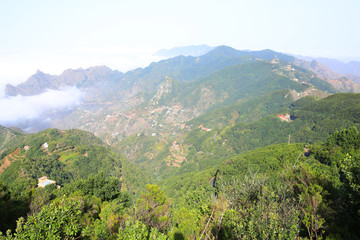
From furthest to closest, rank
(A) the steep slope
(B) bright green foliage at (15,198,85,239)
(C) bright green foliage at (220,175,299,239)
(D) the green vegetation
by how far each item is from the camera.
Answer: (A) the steep slope
(D) the green vegetation
(C) bright green foliage at (220,175,299,239)
(B) bright green foliage at (15,198,85,239)

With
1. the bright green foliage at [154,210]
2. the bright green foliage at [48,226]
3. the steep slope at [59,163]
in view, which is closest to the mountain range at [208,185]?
the bright green foliage at [48,226]

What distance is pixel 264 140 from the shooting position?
5802 inches

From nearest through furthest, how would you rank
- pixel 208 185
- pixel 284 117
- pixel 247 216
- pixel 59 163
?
pixel 247 216 → pixel 208 185 → pixel 59 163 → pixel 284 117

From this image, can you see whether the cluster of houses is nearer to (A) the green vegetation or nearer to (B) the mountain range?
(B) the mountain range

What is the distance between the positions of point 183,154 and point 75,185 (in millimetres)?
130436

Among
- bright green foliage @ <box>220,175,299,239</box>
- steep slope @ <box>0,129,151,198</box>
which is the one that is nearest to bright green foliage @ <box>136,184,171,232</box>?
bright green foliage @ <box>220,175,299,239</box>

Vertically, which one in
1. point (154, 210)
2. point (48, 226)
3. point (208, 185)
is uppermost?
point (48, 226)

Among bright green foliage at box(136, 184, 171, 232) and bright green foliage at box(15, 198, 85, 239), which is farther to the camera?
bright green foliage at box(136, 184, 171, 232)

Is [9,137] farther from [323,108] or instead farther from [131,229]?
[323,108]

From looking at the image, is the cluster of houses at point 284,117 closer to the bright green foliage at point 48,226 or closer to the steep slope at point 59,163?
the steep slope at point 59,163

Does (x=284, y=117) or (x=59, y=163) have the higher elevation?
(x=284, y=117)

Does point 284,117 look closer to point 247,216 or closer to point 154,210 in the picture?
point 154,210

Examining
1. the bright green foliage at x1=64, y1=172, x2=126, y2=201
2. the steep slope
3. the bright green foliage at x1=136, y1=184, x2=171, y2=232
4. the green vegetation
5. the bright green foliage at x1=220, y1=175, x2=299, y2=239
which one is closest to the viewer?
the bright green foliage at x1=220, y1=175, x2=299, y2=239

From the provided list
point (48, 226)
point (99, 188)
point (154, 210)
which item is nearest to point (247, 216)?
point (48, 226)
